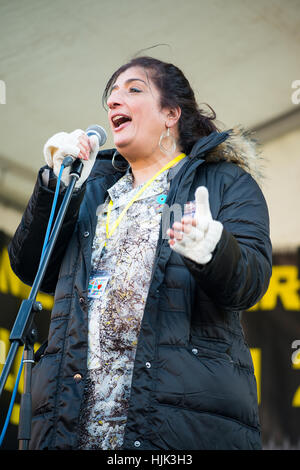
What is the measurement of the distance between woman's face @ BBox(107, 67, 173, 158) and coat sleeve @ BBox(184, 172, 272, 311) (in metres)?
0.40

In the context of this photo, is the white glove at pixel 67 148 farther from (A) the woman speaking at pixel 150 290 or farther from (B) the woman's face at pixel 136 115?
(B) the woman's face at pixel 136 115

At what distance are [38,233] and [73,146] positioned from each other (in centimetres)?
38

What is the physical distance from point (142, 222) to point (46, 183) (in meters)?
0.34

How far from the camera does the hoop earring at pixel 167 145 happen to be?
229cm

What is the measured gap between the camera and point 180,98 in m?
2.42

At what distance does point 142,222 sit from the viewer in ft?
6.75

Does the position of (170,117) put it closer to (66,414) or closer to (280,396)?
(66,414)

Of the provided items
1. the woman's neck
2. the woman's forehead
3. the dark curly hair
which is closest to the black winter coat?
the woman's neck

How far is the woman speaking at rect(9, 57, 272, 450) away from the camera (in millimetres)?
1659

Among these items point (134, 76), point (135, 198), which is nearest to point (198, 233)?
point (135, 198)

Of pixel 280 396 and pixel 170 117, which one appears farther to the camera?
pixel 280 396
